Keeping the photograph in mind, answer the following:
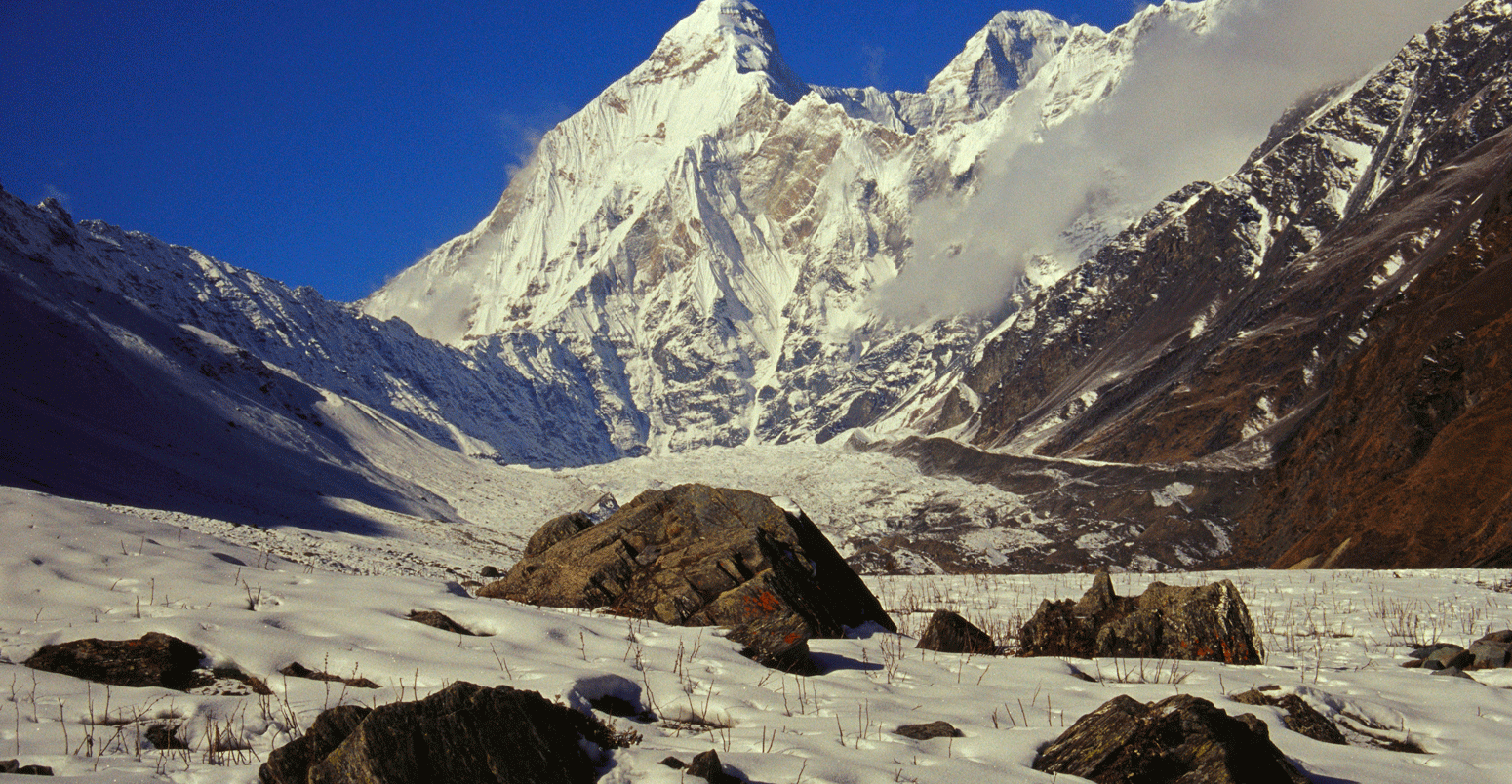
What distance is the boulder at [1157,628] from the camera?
825 centimetres

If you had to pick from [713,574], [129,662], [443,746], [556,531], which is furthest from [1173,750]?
[556,531]

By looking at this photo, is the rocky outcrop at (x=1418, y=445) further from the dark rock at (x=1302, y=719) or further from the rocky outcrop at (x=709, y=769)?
the rocky outcrop at (x=709, y=769)

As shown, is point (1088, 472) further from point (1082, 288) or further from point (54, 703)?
point (54, 703)

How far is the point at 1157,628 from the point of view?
8.51 meters

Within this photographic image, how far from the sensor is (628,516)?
12.4m

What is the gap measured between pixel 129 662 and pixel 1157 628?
7674 mm

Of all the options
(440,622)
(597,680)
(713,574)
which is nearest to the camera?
(597,680)

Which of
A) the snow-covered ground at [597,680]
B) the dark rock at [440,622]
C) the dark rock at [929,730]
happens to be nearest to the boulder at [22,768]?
the snow-covered ground at [597,680]

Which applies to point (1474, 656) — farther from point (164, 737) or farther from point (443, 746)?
point (164, 737)

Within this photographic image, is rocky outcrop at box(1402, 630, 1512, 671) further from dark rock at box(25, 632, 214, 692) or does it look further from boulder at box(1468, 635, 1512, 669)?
dark rock at box(25, 632, 214, 692)

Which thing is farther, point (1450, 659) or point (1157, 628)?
point (1157, 628)

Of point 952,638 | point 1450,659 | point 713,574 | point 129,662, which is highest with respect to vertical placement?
point 713,574

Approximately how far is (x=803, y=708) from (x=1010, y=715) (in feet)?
4.21

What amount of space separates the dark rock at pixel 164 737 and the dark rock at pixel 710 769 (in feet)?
8.67
